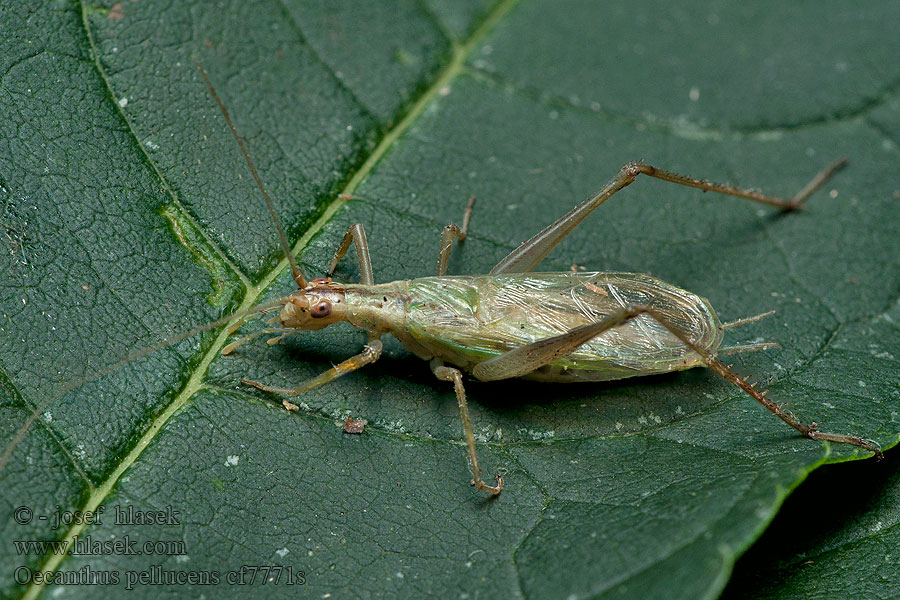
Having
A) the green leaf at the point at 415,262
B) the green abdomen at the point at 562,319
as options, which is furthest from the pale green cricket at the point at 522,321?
the green leaf at the point at 415,262

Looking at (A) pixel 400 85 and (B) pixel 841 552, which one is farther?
(A) pixel 400 85

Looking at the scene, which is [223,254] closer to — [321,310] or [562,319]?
[321,310]

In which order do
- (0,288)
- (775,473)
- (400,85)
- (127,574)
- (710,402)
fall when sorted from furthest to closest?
1. (400,85)
2. (710,402)
3. (0,288)
4. (775,473)
5. (127,574)

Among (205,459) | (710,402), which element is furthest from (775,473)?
(205,459)

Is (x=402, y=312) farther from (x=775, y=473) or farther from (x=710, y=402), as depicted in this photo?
(x=775, y=473)

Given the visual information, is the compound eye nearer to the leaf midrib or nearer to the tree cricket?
the tree cricket

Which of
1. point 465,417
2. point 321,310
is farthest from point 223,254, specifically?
point 465,417

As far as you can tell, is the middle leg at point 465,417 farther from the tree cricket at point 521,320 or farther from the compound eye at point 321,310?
the compound eye at point 321,310
